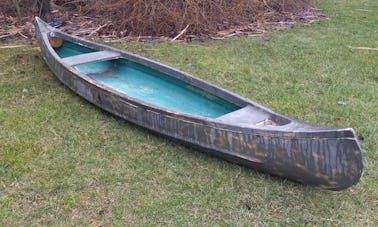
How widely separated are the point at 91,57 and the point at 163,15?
2.62 metres

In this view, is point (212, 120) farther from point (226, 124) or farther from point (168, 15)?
point (168, 15)

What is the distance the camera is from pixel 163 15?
7566mm

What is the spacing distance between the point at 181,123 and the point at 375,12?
294 inches

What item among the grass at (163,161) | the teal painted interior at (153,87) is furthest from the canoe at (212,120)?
the grass at (163,161)

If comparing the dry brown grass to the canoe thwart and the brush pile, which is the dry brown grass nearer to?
the brush pile

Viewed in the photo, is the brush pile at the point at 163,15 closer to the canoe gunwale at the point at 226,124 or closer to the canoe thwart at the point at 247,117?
the canoe gunwale at the point at 226,124

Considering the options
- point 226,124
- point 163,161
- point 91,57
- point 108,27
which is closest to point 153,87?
point 91,57

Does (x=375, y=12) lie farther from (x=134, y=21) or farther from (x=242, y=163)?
(x=242, y=163)

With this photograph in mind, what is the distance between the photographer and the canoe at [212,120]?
2.85 metres

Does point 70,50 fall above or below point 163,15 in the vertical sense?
below

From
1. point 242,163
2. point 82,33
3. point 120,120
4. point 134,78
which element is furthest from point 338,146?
point 82,33

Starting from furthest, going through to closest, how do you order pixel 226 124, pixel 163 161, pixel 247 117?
pixel 163 161, pixel 247 117, pixel 226 124

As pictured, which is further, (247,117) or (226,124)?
(247,117)

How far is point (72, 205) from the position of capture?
317cm
